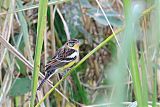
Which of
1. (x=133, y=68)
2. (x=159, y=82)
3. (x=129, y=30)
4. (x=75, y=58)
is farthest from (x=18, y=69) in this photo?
(x=129, y=30)

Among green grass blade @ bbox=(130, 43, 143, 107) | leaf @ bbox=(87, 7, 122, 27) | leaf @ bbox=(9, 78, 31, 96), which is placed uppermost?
leaf @ bbox=(87, 7, 122, 27)

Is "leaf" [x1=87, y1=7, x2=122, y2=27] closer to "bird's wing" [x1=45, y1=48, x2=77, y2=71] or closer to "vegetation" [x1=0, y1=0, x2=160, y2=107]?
"vegetation" [x1=0, y1=0, x2=160, y2=107]

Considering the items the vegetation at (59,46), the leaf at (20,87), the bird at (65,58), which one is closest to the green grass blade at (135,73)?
the vegetation at (59,46)

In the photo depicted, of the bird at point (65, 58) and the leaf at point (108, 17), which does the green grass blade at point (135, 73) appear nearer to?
the bird at point (65, 58)

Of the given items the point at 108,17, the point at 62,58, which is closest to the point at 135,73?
the point at 62,58

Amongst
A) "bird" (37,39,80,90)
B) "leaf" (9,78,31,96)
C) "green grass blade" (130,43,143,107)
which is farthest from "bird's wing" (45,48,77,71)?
"green grass blade" (130,43,143,107)

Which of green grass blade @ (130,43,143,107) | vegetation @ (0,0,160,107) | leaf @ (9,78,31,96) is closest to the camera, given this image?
green grass blade @ (130,43,143,107)

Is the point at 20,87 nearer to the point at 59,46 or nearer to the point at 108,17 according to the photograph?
the point at 59,46

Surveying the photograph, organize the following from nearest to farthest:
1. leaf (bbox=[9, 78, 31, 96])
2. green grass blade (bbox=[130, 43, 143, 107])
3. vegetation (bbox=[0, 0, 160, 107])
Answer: green grass blade (bbox=[130, 43, 143, 107]) < vegetation (bbox=[0, 0, 160, 107]) < leaf (bbox=[9, 78, 31, 96])

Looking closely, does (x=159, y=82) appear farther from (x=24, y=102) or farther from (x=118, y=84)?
(x=118, y=84)
